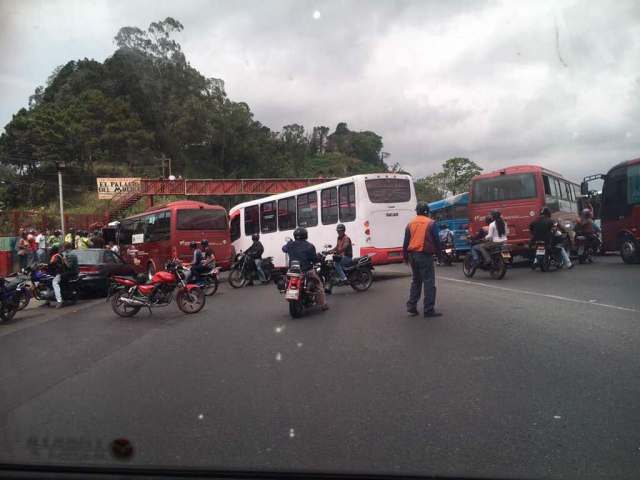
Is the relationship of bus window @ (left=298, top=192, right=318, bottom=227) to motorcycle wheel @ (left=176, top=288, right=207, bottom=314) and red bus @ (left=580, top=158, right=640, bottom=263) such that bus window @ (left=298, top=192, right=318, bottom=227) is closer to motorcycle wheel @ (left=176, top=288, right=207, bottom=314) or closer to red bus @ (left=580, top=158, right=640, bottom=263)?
motorcycle wheel @ (left=176, top=288, right=207, bottom=314)

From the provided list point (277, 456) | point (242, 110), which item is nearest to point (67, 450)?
point (277, 456)

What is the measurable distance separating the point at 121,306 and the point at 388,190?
8.15 meters

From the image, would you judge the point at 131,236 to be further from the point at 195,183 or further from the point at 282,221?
the point at 195,183

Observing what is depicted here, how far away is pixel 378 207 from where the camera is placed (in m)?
15.5

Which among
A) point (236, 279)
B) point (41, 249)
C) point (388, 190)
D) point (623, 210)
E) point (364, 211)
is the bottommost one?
point (236, 279)

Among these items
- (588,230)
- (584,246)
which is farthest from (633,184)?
(584,246)

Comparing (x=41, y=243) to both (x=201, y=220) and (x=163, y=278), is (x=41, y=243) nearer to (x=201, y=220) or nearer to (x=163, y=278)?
(x=201, y=220)

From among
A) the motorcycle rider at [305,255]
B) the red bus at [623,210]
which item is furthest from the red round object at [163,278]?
the red bus at [623,210]

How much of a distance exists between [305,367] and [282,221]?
14035mm

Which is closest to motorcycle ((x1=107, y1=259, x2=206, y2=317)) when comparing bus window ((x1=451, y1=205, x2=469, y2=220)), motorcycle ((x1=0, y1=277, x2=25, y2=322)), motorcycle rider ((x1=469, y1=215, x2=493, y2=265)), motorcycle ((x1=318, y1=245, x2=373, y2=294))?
motorcycle ((x1=0, y1=277, x2=25, y2=322))

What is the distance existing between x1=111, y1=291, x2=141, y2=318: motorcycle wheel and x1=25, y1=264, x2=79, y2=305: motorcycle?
356cm

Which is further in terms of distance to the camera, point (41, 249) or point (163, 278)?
point (41, 249)

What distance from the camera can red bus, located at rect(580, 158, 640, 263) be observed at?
50.0ft

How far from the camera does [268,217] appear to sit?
20438 millimetres
